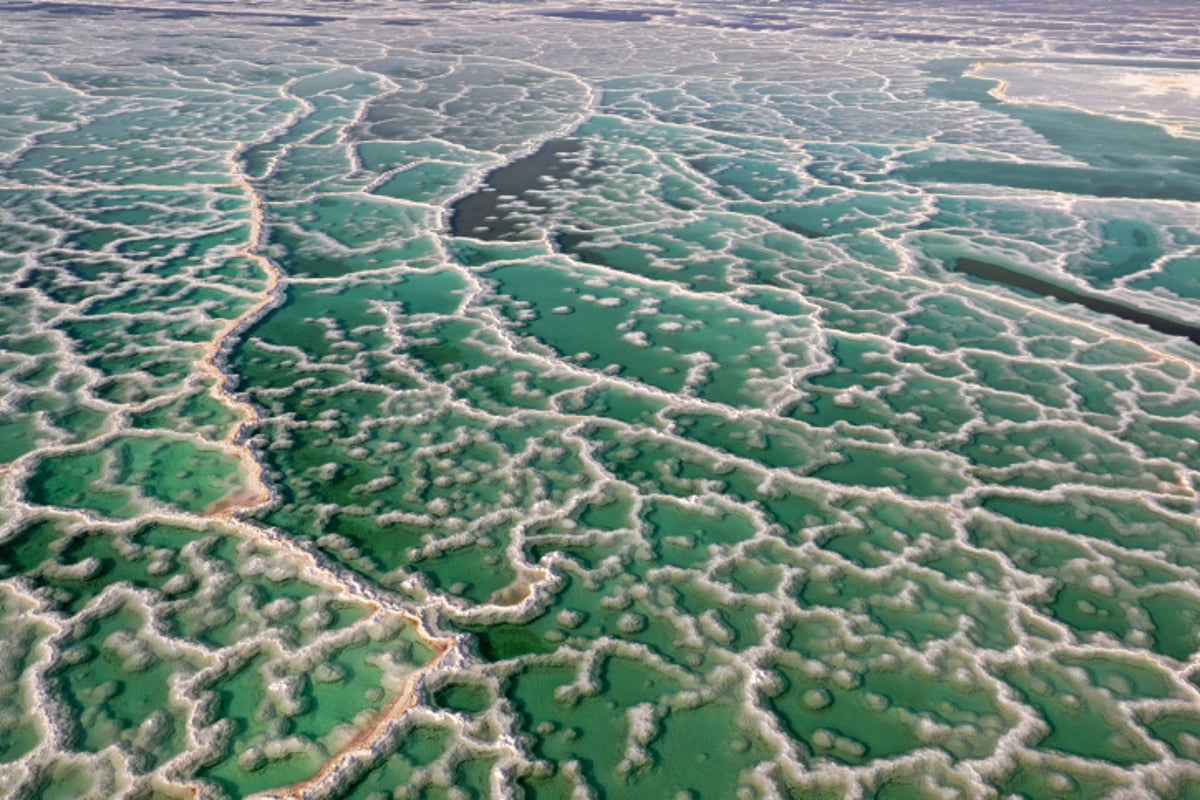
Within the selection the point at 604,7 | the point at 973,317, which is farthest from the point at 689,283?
the point at 604,7

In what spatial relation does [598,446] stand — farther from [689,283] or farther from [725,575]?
[689,283]

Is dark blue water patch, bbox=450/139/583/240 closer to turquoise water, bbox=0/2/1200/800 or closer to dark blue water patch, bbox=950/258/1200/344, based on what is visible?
turquoise water, bbox=0/2/1200/800

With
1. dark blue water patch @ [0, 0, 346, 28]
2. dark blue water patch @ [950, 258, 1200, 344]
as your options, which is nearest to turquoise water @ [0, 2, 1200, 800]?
dark blue water patch @ [950, 258, 1200, 344]

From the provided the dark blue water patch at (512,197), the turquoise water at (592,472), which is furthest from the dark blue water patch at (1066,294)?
the dark blue water patch at (512,197)

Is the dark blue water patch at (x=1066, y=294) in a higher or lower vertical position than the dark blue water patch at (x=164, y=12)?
higher

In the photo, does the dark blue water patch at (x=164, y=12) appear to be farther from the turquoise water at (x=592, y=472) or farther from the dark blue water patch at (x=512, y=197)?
the dark blue water patch at (x=512, y=197)

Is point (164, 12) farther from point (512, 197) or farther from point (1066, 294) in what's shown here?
point (1066, 294)
